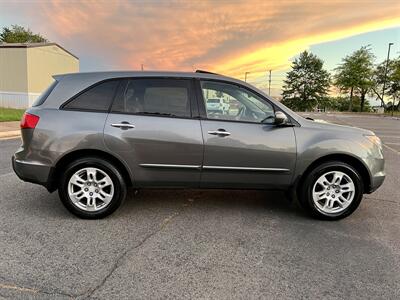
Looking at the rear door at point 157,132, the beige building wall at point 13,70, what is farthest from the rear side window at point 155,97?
the beige building wall at point 13,70

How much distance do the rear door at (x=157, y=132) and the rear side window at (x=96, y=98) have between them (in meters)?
0.10

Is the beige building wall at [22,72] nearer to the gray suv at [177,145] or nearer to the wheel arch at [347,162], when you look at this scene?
the gray suv at [177,145]

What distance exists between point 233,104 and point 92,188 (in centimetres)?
197

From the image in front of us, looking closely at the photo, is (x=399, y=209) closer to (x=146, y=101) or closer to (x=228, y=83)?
(x=228, y=83)

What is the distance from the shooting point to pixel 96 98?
4363 mm

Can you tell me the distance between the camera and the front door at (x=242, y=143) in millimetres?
4332

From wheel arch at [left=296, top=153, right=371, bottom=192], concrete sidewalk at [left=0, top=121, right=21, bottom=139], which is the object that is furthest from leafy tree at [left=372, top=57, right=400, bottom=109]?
wheel arch at [left=296, top=153, right=371, bottom=192]

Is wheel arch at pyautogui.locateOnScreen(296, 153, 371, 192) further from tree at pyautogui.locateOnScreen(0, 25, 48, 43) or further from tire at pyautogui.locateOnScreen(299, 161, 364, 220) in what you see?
tree at pyautogui.locateOnScreen(0, 25, 48, 43)

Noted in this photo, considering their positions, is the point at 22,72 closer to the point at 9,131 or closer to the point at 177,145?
the point at 9,131

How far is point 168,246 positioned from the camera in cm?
365

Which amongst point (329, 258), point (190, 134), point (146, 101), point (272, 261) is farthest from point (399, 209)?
point (146, 101)

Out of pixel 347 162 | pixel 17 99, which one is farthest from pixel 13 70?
pixel 347 162

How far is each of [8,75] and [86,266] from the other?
2592cm

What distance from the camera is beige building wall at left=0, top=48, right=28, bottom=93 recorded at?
24500 mm
